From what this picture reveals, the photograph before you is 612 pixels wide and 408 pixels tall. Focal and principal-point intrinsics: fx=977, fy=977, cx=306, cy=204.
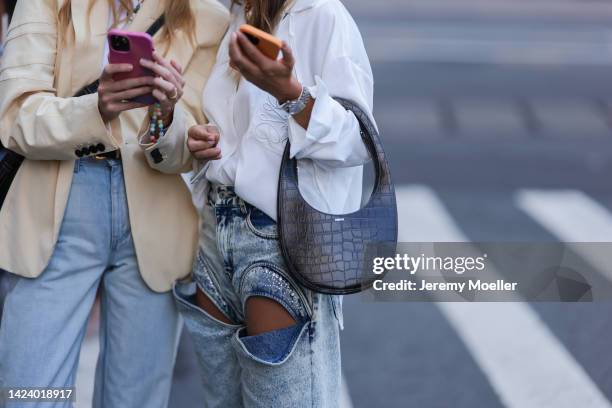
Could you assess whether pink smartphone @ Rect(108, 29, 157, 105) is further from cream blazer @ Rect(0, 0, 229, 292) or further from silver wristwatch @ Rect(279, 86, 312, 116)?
silver wristwatch @ Rect(279, 86, 312, 116)

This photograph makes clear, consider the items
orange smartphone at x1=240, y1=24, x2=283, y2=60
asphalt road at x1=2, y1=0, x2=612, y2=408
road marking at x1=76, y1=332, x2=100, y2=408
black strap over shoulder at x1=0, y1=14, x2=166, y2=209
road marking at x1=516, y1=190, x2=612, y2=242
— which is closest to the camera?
orange smartphone at x1=240, y1=24, x2=283, y2=60

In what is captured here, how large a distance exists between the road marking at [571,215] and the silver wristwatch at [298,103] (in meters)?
3.56

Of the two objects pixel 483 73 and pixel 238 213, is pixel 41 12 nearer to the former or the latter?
pixel 238 213

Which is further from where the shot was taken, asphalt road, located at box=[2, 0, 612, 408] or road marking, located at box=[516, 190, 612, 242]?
road marking, located at box=[516, 190, 612, 242]

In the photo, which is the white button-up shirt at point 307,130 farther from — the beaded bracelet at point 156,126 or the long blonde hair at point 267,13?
the beaded bracelet at point 156,126

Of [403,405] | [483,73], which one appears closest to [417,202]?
[403,405]

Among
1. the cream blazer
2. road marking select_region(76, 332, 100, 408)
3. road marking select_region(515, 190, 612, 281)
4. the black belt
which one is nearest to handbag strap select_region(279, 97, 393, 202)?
the cream blazer

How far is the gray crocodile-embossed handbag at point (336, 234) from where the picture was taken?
2.20 meters

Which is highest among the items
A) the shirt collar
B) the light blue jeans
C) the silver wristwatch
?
the shirt collar

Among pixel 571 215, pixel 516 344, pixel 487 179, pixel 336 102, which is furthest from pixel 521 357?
pixel 487 179

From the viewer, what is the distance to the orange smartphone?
1983mm

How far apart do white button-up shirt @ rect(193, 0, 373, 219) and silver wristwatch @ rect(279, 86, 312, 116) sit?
3cm

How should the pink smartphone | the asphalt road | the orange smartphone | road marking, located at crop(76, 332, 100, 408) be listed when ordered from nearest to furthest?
1. the orange smartphone
2. the pink smartphone
3. road marking, located at crop(76, 332, 100, 408)
4. the asphalt road

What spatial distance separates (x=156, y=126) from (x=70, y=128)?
0.20 m
